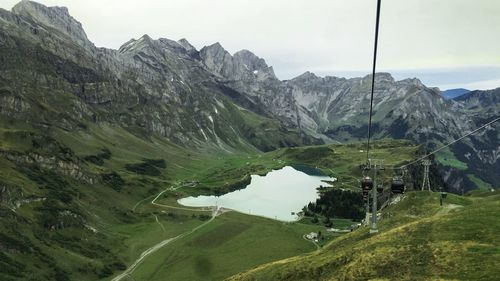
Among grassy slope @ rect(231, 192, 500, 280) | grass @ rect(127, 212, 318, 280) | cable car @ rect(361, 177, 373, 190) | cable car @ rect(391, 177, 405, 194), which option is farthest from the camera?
grass @ rect(127, 212, 318, 280)

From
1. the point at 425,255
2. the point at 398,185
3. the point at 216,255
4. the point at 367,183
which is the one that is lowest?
the point at 216,255

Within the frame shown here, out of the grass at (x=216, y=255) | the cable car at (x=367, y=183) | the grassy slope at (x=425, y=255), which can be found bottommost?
the grass at (x=216, y=255)

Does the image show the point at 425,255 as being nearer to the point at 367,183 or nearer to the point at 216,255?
the point at 367,183

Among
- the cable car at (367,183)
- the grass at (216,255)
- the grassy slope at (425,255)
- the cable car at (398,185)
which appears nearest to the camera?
the grassy slope at (425,255)

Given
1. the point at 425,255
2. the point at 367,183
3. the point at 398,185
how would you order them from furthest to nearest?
the point at 367,183 < the point at 425,255 < the point at 398,185

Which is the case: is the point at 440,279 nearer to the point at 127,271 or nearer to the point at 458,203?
the point at 458,203

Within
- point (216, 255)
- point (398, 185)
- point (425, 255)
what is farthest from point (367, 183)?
point (216, 255)

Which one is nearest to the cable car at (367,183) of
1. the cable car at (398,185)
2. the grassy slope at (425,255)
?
the cable car at (398,185)

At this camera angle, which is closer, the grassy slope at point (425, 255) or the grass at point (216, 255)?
the grassy slope at point (425, 255)

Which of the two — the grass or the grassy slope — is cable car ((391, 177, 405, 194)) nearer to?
the grassy slope

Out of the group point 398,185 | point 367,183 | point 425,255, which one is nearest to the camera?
point 398,185

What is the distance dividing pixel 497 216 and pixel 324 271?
23.2m

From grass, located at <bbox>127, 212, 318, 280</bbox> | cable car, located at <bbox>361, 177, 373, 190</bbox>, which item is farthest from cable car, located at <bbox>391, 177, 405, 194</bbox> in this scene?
grass, located at <bbox>127, 212, 318, 280</bbox>

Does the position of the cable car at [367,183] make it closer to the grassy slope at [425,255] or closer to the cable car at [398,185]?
the cable car at [398,185]
